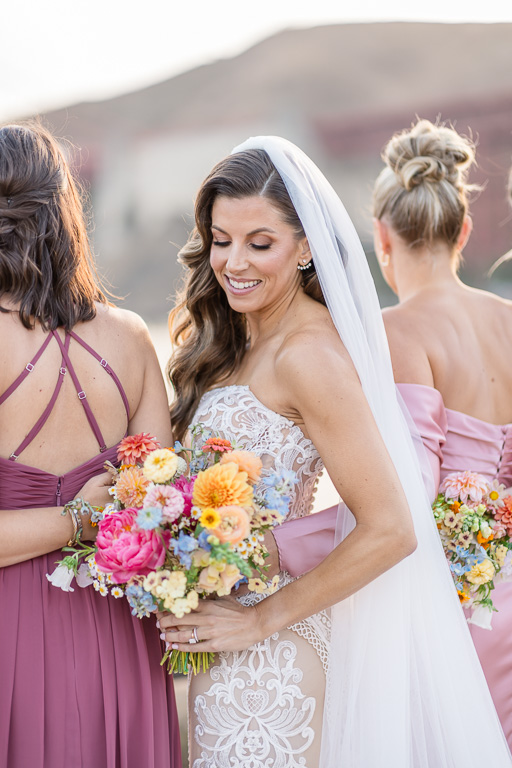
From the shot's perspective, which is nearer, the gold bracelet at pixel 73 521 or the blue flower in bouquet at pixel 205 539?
the blue flower in bouquet at pixel 205 539

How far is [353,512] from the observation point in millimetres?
2381

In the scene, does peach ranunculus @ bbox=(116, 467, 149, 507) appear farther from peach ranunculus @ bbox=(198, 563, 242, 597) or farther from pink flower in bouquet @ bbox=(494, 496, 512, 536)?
pink flower in bouquet @ bbox=(494, 496, 512, 536)

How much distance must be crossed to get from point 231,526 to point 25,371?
0.72 metres

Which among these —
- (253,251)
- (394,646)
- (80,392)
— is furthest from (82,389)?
(394,646)


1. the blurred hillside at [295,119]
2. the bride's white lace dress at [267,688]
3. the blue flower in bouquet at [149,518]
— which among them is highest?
the blurred hillside at [295,119]

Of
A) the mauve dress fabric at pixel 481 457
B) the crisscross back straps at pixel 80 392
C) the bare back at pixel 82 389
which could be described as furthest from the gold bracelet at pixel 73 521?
the mauve dress fabric at pixel 481 457

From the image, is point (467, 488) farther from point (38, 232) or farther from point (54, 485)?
point (38, 232)

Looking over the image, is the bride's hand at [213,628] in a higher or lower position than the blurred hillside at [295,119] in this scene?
lower

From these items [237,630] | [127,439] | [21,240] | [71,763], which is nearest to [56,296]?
[21,240]

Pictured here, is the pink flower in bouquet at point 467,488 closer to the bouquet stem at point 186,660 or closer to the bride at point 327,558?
the bride at point 327,558

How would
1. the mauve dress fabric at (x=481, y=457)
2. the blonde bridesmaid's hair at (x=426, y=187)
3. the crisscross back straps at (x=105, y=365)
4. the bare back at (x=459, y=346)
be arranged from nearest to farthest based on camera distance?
the crisscross back straps at (x=105, y=365)
the mauve dress fabric at (x=481, y=457)
the bare back at (x=459, y=346)
the blonde bridesmaid's hair at (x=426, y=187)

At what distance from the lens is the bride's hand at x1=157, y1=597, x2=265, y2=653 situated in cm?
234

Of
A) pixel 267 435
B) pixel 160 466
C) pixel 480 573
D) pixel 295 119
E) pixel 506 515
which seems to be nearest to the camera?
pixel 160 466

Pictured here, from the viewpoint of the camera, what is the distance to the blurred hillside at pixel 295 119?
2923cm
